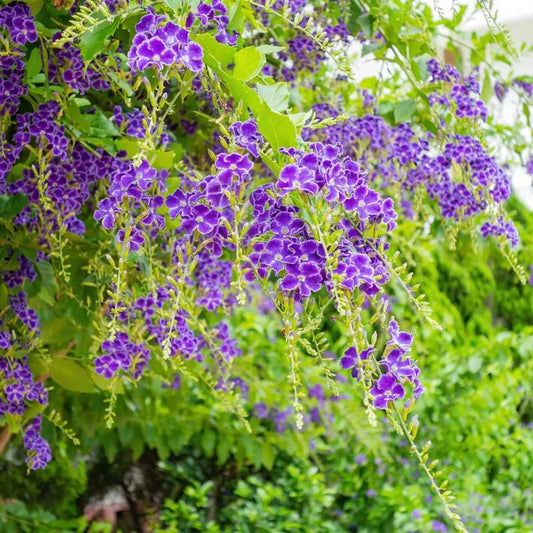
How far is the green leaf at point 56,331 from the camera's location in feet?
4.50

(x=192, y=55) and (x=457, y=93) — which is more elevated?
(x=457, y=93)

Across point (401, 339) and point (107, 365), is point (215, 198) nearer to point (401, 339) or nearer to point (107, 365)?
point (401, 339)

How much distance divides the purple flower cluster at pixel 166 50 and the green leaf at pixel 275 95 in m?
0.07

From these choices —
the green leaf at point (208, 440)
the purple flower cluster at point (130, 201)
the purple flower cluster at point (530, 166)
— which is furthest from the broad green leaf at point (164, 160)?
the green leaf at point (208, 440)

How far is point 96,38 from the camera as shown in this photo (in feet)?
2.63

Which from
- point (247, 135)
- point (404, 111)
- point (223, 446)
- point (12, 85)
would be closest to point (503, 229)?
point (404, 111)

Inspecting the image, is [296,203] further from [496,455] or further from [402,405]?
[496,455]

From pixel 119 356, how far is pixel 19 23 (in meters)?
0.49

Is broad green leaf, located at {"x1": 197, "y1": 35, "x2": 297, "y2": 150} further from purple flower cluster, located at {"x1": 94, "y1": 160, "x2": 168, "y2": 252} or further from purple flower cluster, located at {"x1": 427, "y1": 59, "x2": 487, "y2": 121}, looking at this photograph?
purple flower cluster, located at {"x1": 427, "y1": 59, "x2": 487, "y2": 121}

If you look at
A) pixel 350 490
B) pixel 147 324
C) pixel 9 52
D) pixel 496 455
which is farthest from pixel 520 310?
pixel 9 52

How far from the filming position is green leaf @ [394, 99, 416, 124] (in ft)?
4.73

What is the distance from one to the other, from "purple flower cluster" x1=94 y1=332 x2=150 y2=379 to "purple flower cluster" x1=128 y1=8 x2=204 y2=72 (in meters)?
0.54

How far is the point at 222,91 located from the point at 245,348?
2014 mm

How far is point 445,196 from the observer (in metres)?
1.35
